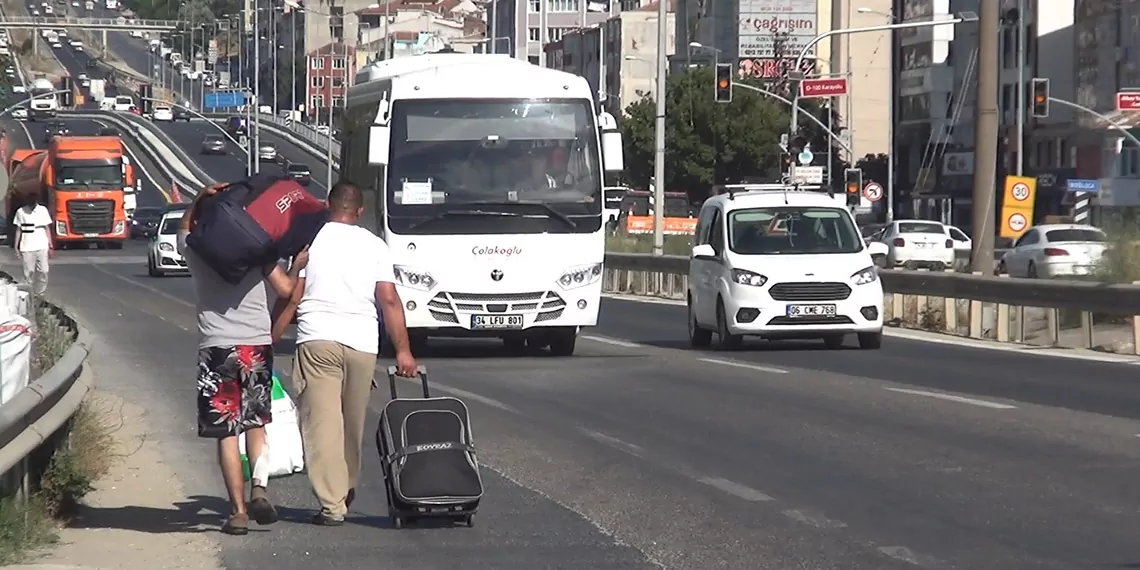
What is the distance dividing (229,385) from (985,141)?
68.6 ft

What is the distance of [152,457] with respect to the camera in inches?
532

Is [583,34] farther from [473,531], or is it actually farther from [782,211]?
[473,531]

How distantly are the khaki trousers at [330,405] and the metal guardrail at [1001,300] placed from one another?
48.2 ft

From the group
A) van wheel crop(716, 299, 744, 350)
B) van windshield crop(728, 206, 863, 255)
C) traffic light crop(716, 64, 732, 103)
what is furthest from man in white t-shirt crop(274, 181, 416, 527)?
traffic light crop(716, 64, 732, 103)

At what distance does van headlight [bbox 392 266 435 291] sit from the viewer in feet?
72.6

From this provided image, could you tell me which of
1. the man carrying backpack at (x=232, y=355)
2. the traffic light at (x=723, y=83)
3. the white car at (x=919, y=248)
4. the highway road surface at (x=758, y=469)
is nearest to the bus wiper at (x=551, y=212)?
the highway road surface at (x=758, y=469)

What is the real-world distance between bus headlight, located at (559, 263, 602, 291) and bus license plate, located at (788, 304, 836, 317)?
7.56 ft

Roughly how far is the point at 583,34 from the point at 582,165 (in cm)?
13843

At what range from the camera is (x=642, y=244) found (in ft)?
177

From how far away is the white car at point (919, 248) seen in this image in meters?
52.6

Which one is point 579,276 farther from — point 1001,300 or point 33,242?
point 33,242

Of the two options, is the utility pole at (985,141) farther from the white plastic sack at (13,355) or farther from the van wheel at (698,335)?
the white plastic sack at (13,355)

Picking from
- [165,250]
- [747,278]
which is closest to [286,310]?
[747,278]

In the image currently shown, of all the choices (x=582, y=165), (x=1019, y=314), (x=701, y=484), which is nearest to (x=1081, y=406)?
(x=701, y=484)
